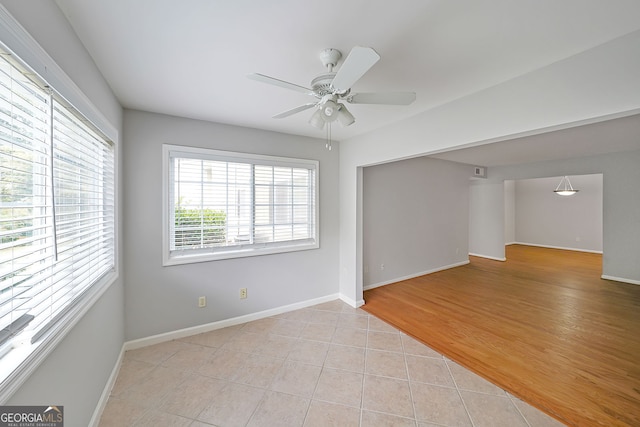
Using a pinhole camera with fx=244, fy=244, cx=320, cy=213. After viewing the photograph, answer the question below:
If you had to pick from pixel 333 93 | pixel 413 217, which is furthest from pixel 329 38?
pixel 413 217

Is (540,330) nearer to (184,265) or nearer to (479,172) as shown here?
(184,265)

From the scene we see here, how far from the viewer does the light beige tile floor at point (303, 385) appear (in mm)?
1712

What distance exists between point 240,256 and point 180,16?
2329 mm

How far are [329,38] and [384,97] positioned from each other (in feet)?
1.54

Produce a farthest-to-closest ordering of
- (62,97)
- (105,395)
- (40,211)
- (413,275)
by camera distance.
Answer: (413,275) → (105,395) → (62,97) → (40,211)

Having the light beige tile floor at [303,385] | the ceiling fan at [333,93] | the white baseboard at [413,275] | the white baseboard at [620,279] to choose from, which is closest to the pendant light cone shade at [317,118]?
the ceiling fan at [333,93]

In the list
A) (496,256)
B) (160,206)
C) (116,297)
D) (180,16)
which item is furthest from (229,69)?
(496,256)

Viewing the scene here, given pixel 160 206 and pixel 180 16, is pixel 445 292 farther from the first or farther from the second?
pixel 180 16

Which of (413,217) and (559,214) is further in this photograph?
(559,214)

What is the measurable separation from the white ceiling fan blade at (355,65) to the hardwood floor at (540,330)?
2.60 meters

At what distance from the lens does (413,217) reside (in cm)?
470

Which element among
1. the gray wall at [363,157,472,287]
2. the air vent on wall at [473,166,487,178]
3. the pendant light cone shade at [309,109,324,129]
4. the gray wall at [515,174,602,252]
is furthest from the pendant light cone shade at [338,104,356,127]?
the gray wall at [515,174,602,252]

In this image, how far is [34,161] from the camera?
41.4 inches

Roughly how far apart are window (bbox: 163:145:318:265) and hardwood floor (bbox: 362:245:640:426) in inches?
64.5
